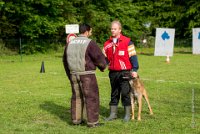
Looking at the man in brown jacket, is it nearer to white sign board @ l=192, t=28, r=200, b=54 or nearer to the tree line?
the tree line

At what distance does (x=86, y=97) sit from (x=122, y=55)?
114 cm

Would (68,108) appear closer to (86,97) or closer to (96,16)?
(86,97)

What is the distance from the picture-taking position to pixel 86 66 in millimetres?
8289

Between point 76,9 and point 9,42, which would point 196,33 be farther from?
point 9,42

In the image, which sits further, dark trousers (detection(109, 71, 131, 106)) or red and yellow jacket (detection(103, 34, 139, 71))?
dark trousers (detection(109, 71, 131, 106))

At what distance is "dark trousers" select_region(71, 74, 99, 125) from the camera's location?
8.34m

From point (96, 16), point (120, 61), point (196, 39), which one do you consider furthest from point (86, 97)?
point (96, 16)

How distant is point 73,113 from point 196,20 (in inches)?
1550

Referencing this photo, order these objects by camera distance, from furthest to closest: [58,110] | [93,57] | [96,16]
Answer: [96,16] → [58,110] → [93,57]

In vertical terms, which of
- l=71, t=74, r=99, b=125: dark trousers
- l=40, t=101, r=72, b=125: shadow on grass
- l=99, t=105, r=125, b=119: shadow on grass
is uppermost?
l=71, t=74, r=99, b=125: dark trousers

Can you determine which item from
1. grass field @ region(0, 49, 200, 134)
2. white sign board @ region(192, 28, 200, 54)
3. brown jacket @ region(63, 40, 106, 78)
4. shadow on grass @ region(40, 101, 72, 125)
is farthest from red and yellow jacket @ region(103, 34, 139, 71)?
white sign board @ region(192, 28, 200, 54)

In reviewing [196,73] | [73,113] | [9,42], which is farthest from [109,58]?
[9,42]

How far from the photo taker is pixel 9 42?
3422 cm

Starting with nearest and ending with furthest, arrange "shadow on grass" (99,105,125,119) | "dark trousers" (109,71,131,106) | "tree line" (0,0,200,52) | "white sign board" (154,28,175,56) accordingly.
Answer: "dark trousers" (109,71,131,106) → "shadow on grass" (99,105,125,119) → "white sign board" (154,28,175,56) → "tree line" (0,0,200,52)
